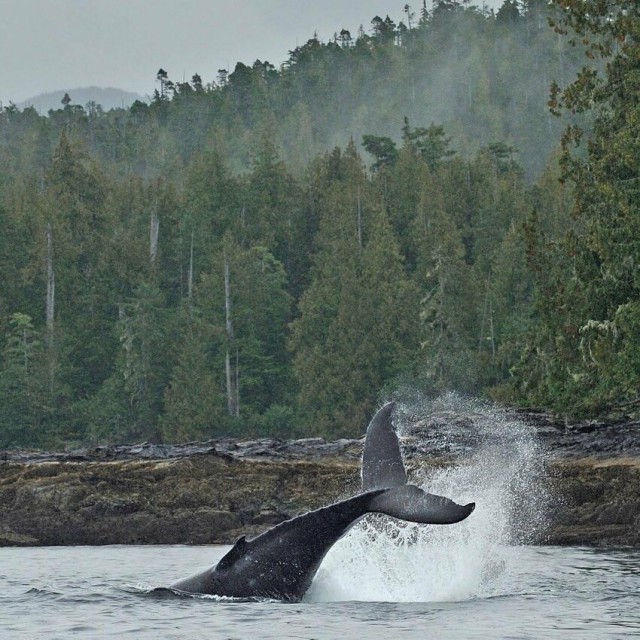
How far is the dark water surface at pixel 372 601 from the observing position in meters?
15.7

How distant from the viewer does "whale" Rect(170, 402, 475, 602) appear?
16250 mm

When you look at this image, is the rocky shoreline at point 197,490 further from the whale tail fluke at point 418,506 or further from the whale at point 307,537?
the whale tail fluke at point 418,506

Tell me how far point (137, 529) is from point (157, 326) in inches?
2528

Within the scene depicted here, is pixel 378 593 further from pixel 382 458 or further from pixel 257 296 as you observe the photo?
pixel 257 296

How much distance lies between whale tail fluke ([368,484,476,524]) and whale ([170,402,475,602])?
1 centimetres

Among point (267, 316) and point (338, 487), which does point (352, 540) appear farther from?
point (267, 316)

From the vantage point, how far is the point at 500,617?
16.5 meters

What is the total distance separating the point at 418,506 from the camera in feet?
49.3

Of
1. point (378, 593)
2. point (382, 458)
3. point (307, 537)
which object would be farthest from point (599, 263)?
point (307, 537)

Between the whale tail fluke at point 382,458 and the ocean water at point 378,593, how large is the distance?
1.57 metres

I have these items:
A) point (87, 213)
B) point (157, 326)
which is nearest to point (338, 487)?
point (157, 326)

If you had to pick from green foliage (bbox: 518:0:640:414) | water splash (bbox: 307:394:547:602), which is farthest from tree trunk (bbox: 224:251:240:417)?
water splash (bbox: 307:394:547:602)

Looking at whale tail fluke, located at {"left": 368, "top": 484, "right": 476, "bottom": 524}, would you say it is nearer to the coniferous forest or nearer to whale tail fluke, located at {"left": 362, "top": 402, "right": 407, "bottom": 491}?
whale tail fluke, located at {"left": 362, "top": 402, "right": 407, "bottom": 491}

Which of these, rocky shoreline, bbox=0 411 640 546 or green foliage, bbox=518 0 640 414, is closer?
rocky shoreline, bbox=0 411 640 546
